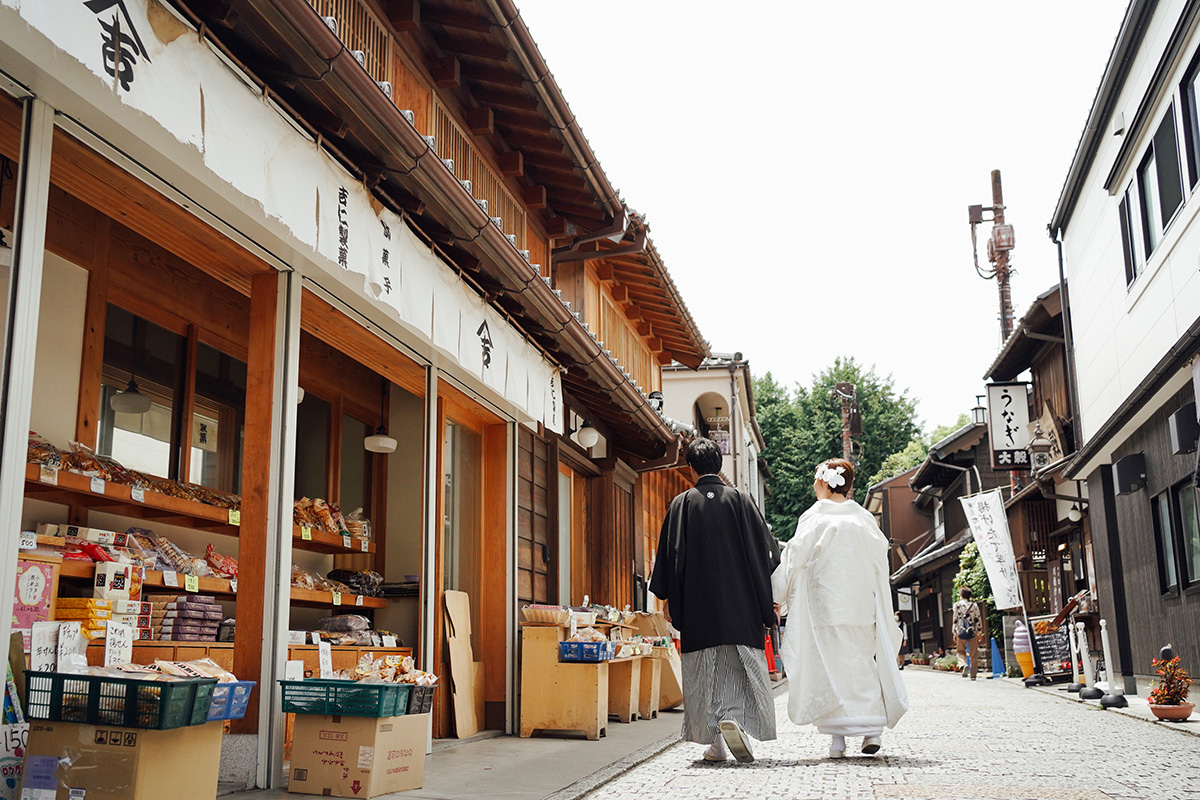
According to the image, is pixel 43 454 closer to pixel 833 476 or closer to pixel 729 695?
pixel 729 695

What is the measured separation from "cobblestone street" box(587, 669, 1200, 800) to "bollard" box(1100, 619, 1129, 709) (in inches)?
89.3

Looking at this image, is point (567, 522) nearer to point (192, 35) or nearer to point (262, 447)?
point (262, 447)

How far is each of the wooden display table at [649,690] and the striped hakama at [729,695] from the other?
3.92 metres

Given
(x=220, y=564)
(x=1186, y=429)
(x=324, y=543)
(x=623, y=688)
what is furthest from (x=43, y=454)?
(x=1186, y=429)

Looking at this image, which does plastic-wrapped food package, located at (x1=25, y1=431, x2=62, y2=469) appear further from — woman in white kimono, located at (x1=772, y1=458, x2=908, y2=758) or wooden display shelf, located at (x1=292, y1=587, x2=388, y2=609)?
woman in white kimono, located at (x1=772, y1=458, x2=908, y2=758)

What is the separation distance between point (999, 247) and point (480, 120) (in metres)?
21.7

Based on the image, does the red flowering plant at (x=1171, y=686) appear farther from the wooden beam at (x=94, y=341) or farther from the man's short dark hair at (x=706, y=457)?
the wooden beam at (x=94, y=341)

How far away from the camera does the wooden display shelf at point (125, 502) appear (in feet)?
19.6

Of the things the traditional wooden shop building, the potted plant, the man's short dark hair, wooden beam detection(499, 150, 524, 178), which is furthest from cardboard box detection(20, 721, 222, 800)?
the potted plant

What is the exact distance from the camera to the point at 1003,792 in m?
5.04

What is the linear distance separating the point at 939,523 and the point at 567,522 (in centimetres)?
3130

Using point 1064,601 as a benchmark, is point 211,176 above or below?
above

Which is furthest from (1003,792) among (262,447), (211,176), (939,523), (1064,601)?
(939,523)

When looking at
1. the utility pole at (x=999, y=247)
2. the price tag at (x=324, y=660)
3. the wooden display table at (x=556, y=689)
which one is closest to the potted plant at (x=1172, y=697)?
the wooden display table at (x=556, y=689)
